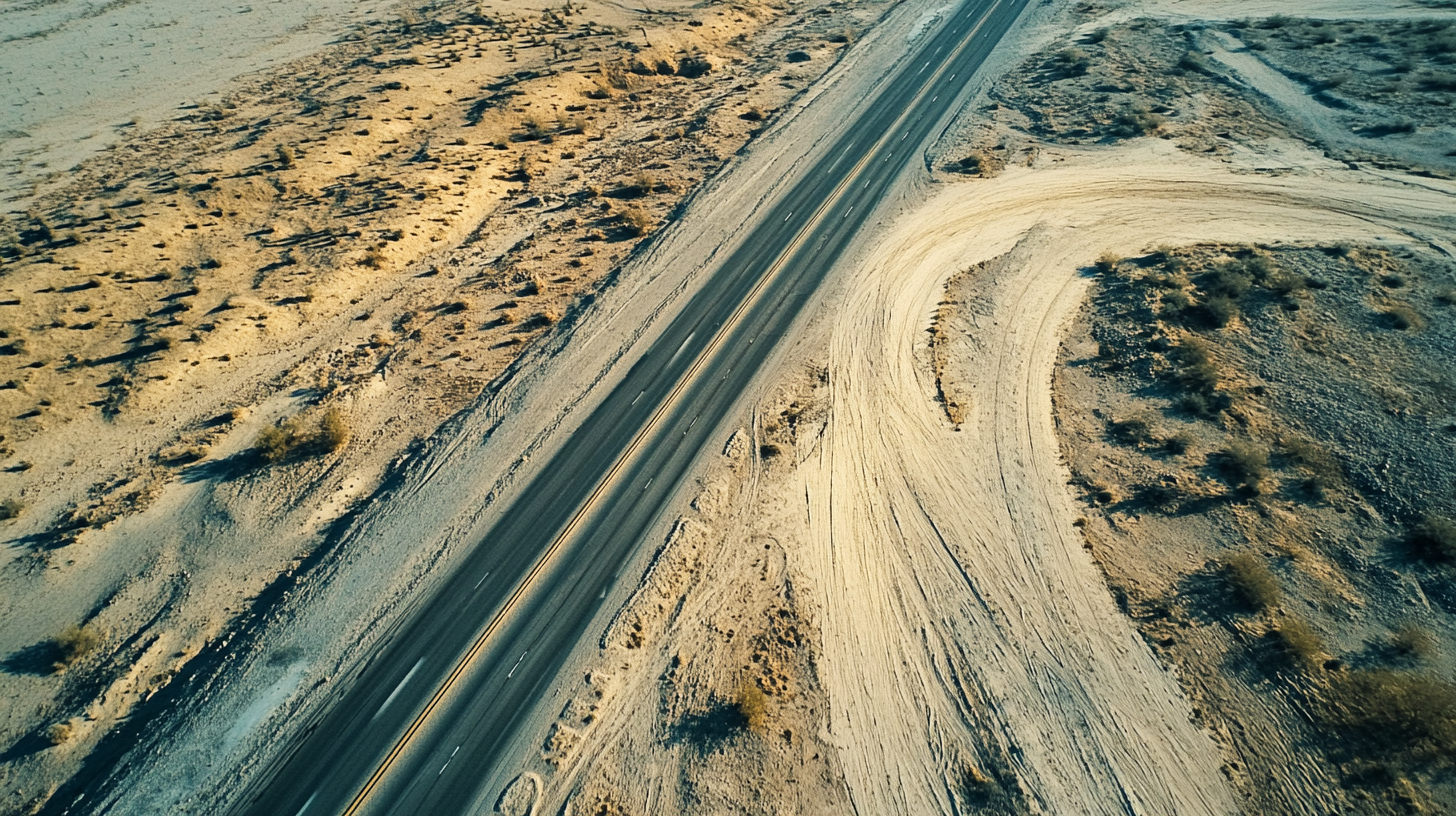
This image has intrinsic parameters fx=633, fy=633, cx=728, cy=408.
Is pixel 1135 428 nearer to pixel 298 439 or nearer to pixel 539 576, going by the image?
pixel 539 576

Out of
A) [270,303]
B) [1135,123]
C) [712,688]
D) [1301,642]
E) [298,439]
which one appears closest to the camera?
[1301,642]

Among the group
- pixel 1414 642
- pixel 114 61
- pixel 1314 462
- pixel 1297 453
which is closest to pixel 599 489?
pixel 1414 642

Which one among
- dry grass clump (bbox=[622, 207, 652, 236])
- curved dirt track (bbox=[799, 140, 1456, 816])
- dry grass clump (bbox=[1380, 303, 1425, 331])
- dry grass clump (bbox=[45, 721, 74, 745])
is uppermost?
dry grass clump (bbox=[1380, 303, 1425, 331])

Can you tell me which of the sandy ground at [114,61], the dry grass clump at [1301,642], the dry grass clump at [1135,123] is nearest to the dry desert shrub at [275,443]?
the sandy ground at [114,61]

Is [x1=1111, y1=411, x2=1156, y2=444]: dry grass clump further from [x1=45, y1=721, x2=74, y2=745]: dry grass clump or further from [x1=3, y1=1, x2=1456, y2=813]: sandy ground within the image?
[x1=45, y1=721, x2=74, y2=745]: dry grass clump

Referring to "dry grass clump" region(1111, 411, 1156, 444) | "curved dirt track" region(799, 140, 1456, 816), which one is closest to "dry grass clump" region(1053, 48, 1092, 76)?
"curved dirt track" region(799, 140, 1456, 816)

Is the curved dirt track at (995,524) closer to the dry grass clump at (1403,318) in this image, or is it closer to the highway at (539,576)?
the highway at (539,576)
